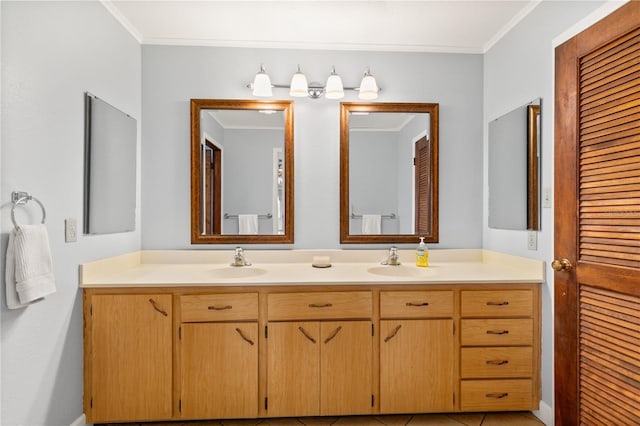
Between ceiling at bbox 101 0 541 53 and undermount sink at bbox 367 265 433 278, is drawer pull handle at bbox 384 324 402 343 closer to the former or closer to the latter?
undermount sink at bbox 367 265 433 278

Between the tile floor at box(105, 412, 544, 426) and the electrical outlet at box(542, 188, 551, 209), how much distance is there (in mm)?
1177

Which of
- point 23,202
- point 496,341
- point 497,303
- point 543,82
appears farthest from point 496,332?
point 23,202

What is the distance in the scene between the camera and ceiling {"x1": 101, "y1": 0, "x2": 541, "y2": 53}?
213 centimetres

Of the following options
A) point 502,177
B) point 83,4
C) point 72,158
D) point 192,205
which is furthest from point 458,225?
point 83,4

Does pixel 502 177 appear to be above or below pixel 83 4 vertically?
below

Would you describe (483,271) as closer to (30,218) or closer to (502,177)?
(502,177)

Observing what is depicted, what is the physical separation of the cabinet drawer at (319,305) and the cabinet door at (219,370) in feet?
0.50

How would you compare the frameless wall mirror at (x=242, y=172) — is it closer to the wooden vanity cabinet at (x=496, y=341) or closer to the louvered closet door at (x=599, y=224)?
the wooden vanity cabinet at (x=496, y=341)

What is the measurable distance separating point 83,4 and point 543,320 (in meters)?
2.88

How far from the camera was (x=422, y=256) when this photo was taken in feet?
Result: 8.30

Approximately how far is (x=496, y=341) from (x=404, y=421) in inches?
26.2

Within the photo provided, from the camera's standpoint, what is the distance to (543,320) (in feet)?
6.73

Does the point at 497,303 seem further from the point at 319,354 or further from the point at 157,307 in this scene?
the point at 157,307

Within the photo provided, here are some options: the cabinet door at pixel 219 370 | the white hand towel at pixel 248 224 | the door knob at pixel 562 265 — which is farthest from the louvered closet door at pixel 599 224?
the white hand towel at pixel 248 224
